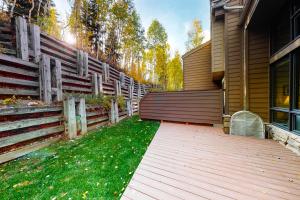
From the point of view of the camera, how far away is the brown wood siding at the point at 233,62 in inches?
203

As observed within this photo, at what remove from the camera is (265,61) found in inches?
182

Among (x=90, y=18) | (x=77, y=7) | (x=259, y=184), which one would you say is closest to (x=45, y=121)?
(x=259, y=184)

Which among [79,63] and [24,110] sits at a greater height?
[79,63]

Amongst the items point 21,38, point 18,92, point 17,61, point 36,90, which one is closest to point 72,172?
point 18,92

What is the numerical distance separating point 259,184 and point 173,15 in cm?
1760

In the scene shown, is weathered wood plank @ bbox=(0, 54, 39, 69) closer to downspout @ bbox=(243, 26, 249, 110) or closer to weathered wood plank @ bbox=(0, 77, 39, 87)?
weathered wood plank @ bbox=(0, 77, 39, 87)

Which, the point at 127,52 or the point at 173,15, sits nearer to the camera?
the point at 173,15

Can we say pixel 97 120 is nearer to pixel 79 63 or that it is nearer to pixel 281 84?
pixel 79 63

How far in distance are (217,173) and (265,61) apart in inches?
163

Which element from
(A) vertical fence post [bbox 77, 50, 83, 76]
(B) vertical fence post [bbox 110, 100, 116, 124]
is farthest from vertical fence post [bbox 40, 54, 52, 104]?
(B) vertical fence post [bbox 110, 100, 116, 124]

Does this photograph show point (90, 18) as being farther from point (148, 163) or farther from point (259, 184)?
point (259, 184)

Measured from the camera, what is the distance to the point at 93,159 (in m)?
3.08

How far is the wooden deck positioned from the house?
2.86 ft

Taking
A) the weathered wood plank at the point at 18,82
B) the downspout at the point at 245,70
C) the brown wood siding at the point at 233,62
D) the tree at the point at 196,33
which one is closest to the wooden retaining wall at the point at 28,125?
the weathered wood plank at the point at 18,82
